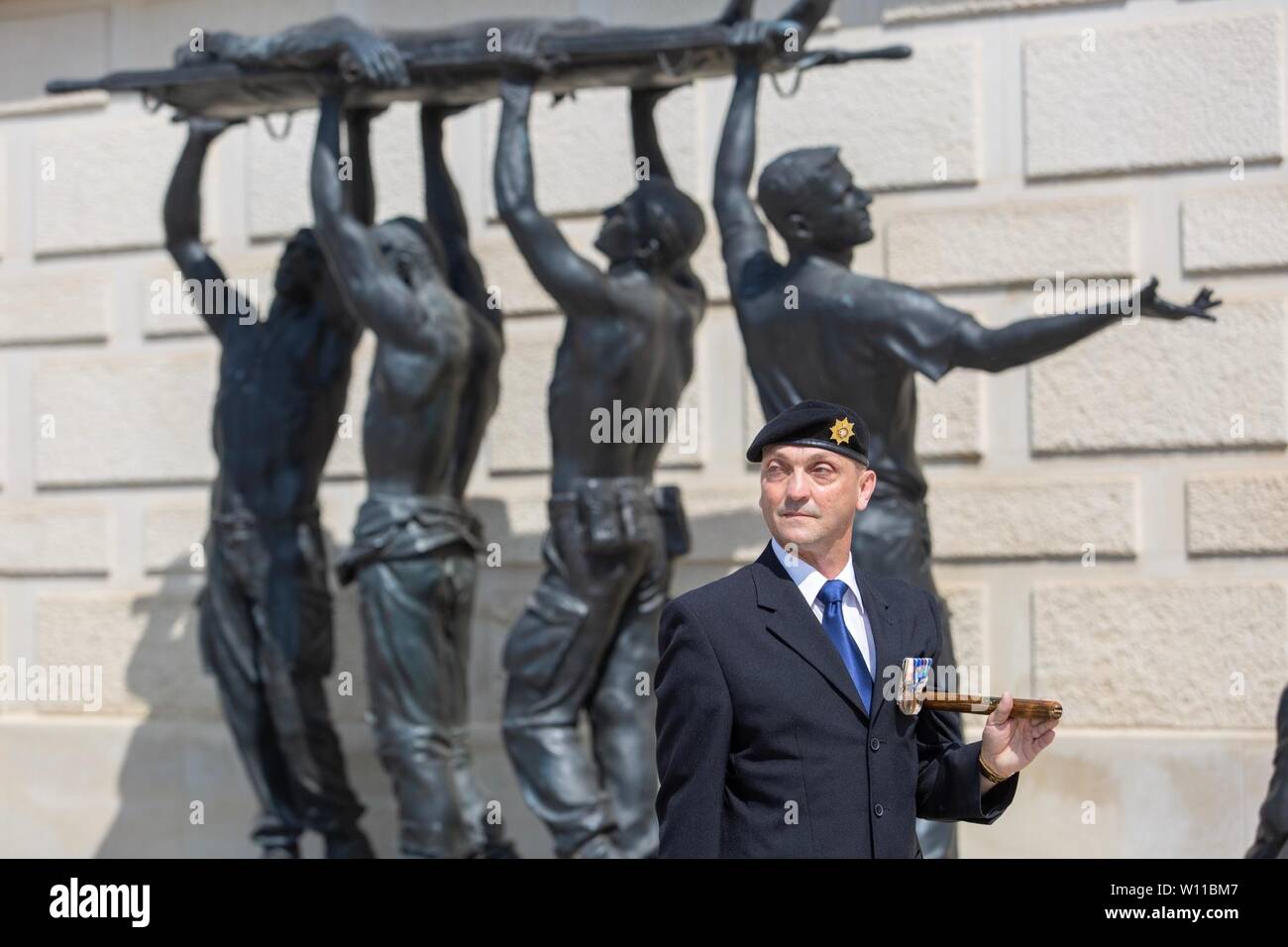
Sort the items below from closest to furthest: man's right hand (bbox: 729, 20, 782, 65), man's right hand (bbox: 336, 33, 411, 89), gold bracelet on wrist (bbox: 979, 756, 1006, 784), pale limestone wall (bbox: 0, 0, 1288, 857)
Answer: gold bracelet on wrist (bbox: 979, 756, 1006, 784) → man's right hand (bbox: 729, 20, 782, 65) → man's right hand (bbox: 336, 33, 411, 89) → pale limestone wall (bbox: 0, 0, 1288, 857)

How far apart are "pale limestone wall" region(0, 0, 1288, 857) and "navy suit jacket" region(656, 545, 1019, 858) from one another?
4207 mm

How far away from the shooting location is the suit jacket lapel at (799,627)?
8.76 feet

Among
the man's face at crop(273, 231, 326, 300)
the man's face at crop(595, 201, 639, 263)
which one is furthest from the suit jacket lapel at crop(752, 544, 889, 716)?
the man's face at crop(273, 231, 326, 300)

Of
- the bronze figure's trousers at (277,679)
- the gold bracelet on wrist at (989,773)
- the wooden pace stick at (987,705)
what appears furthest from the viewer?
the bronze figure's trousers at (277,679)

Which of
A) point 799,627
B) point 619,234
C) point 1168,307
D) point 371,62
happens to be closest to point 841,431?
point 799,627

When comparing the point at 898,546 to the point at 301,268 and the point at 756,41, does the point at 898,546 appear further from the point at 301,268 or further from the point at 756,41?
the point at 301,268

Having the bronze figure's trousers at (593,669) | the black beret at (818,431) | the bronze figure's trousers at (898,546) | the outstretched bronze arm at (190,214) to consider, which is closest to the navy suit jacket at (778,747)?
the black beret at (818,431)

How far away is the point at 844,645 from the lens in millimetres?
2711

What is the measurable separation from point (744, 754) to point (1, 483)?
21.0 feet

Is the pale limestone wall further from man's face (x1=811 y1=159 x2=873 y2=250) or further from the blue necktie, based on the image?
the blue necktie

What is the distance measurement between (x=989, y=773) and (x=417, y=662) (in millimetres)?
3741

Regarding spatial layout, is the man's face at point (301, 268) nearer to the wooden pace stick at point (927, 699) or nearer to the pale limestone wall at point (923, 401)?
the pale limestone wall at point (923, 401)

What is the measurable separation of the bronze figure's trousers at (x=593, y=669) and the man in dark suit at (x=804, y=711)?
11.0 ft

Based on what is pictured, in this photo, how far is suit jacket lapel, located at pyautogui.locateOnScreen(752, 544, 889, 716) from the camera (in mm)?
2670
